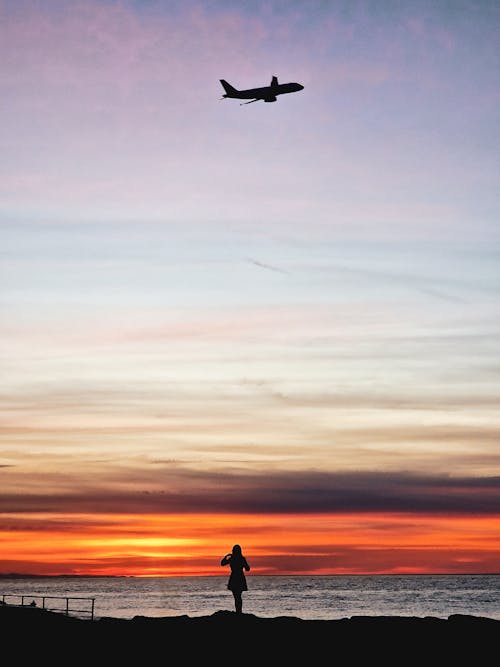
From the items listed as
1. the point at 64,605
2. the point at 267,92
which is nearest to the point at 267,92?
the point at 267,92

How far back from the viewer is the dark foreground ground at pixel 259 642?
19.3 meters

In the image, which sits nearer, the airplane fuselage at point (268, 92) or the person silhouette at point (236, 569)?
the person silhouette at point (236, 569)

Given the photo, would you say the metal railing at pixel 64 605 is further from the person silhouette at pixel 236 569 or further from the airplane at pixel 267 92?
the airplane at pixel 267 92

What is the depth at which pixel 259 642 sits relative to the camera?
68.8 feet

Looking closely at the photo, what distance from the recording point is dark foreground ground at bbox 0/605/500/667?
19.3 metres

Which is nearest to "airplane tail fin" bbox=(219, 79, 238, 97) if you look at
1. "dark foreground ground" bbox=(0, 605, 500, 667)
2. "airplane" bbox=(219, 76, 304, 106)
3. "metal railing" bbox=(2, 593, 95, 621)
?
"airplane" bbox=(219, 76, 304, 106)

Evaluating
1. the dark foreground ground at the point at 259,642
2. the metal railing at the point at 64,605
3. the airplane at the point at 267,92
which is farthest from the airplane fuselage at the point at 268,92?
the dark foreground ground at the point at 259,642

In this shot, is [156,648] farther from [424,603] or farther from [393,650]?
[424,603]

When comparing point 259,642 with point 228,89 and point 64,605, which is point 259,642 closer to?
point 228,89

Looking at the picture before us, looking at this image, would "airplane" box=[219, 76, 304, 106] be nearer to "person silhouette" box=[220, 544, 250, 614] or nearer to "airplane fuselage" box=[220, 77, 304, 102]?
"airplane fuselage" box=[220, 77, 304, 102]

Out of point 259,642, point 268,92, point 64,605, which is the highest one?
point 268,92

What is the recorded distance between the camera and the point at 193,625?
79.7ft

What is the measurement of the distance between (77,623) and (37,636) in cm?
324

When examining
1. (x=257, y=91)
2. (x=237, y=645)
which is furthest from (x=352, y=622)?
(x=257, y=91)
